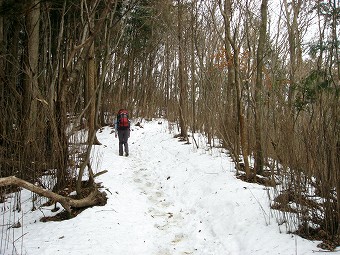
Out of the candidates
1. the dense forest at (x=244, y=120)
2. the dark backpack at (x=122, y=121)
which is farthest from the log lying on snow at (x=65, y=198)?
the dark backpack at (x=122, y=121)

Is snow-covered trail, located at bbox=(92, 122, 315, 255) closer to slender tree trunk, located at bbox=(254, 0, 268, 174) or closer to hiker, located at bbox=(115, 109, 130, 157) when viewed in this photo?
slender tree trunk, located at bbox=(254, 0, 268, 174)

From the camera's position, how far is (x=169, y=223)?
450 cm

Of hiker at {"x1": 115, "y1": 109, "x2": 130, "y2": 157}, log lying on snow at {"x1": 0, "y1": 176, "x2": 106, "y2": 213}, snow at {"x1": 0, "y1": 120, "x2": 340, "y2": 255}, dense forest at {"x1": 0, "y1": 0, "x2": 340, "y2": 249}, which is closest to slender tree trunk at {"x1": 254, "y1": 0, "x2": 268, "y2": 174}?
dense forest at {"x1": 0, "y1": 0, "x2": 340, "y2": 249}

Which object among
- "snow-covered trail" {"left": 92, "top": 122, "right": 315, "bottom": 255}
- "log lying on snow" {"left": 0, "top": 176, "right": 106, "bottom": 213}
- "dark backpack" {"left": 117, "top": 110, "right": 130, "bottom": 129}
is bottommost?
"snow-covered trail" {"left": 92, "top": 122, "right": 315, "bottom": 255}

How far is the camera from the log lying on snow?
3.30m

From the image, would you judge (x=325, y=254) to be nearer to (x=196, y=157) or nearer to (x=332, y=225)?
(x=332, y=225)

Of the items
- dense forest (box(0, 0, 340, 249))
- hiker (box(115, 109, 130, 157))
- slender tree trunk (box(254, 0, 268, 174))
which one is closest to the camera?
dense forest (box(0, 0, 340, 249))

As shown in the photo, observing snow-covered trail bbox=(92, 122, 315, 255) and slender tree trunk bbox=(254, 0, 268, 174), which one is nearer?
snow-covered trail bbox=(92, 122, 315, 255)

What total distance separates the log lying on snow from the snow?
154 mm

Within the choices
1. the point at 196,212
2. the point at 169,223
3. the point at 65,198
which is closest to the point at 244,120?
the point at 196,212

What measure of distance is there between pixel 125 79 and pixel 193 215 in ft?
54.0

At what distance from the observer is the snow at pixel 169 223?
137 inches

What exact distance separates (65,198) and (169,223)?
67.8 inches

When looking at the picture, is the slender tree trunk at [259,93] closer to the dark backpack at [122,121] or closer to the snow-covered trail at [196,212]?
the snow-covered trail at [196,212]
